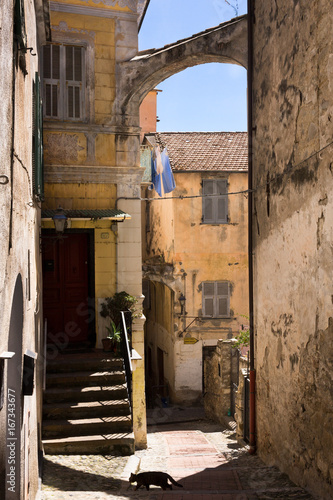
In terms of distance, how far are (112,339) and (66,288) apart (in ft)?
5.88

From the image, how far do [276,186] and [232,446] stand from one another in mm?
7056

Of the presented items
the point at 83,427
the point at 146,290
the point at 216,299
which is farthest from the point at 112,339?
the point at 146,290

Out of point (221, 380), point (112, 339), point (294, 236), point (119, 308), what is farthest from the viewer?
point (221, 380)

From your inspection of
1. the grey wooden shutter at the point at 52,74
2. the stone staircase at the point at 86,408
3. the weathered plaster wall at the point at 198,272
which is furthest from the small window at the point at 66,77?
the weathered plaster wall at the point at 198,272

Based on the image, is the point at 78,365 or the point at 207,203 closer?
the point at 78,365

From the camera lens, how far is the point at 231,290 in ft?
69.2

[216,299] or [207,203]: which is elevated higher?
[207,203]

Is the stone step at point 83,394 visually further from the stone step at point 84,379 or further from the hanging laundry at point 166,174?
the hanging laundry at point 166,174

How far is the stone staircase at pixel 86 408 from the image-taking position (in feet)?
32.2

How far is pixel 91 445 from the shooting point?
384 inches

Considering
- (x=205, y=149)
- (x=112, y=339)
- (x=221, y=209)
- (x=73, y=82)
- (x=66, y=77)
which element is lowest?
(x=112, y=339)

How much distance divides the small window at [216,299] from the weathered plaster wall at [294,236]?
36.7ft

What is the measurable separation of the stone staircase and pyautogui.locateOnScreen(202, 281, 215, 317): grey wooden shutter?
9.61m

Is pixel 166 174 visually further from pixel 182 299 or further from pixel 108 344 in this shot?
pixel 182 299
